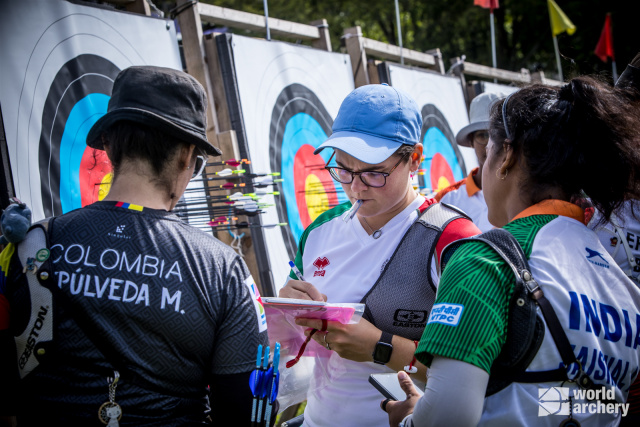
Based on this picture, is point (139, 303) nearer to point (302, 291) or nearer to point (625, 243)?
point (302, 291)

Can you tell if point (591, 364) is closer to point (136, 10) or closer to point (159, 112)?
point (159, 112)

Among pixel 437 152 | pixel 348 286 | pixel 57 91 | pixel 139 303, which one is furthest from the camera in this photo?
pixel 437 152

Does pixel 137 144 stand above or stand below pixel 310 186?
below

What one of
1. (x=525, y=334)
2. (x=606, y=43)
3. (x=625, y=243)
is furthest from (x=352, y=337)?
(x=606, y=43)

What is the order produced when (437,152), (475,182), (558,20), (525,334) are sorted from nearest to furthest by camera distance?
(525,334)
(475,182)
(437,152)
(558,20)

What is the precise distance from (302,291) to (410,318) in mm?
299

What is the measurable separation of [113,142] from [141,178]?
0.10 meters

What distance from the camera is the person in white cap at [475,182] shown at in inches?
130

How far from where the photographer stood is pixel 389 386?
1.38 meters

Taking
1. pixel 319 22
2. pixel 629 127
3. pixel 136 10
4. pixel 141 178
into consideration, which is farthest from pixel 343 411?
pixel 319 22

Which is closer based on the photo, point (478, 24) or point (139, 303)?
point (139, 303)

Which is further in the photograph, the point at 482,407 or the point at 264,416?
the point at 264,416

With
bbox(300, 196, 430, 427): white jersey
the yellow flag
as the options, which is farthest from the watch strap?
the yellow flag

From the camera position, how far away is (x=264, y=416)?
1.29 meters
